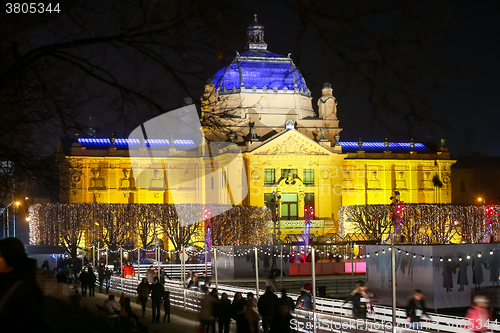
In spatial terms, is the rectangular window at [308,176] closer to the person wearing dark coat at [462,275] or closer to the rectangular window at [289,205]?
the rectangular window at [289,205]

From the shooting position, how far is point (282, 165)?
83.2m

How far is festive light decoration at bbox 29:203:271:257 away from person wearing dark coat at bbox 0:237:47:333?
177ft

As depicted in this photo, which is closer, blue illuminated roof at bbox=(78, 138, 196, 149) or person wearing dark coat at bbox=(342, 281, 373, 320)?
person wearing dark coat at bbox=(342, 281, 373, 320)

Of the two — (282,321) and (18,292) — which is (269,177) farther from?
(18,292)


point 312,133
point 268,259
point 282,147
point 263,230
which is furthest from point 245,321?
point 312,133

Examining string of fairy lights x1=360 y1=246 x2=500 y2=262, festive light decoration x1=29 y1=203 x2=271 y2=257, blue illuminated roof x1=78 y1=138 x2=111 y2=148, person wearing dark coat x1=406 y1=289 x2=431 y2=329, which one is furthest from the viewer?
blue illuminated roof x1=78 y1=138 x2=111 y2=148

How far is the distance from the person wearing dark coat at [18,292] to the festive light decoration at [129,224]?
54080mm

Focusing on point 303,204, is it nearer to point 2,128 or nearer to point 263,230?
point 263,230

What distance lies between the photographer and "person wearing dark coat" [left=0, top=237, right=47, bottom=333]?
6.27m

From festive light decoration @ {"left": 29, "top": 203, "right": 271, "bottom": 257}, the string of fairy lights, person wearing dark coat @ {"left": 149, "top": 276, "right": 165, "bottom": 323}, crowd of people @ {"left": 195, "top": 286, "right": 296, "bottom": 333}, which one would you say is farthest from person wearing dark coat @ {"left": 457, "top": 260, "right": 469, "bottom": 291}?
festive light decoration @ {"left": 29, "top": 203, "right": 271, "bottom": 257}

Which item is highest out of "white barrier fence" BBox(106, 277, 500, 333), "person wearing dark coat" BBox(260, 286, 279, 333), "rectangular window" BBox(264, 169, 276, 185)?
"rectangular window" BBox(264, 169, 276, 185)

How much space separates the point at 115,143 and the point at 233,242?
36707 mm

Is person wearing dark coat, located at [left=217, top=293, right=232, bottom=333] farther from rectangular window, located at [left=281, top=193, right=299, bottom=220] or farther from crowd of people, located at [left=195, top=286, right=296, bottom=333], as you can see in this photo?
rectangular window, located at [left=281, top=193, right=299, bottom=220]

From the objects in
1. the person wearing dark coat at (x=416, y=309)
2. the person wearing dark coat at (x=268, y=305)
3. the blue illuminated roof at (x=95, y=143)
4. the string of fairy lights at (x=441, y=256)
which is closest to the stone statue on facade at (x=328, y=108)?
the blue illuminated roof at (x=95, y=143)
